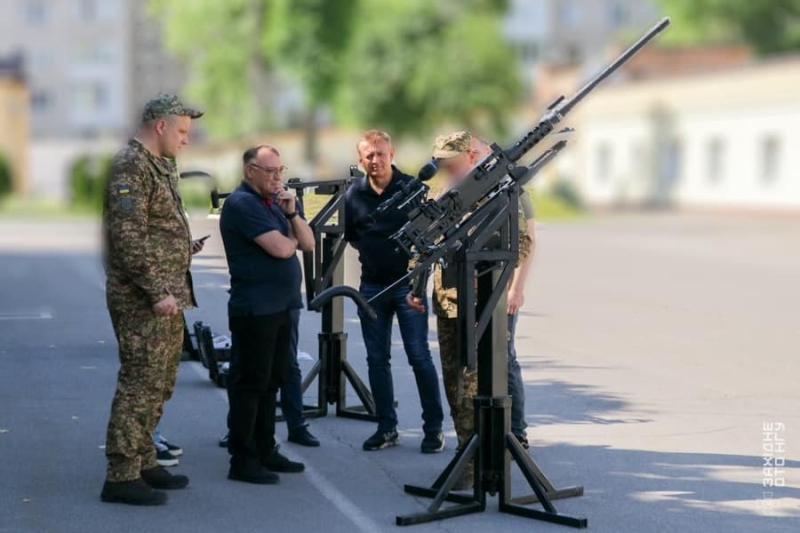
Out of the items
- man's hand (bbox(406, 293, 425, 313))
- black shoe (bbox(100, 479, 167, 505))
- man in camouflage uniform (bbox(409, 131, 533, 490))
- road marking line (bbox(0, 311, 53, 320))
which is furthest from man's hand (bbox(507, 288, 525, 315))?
road marking line (bbox(0, 311, 53, 320))

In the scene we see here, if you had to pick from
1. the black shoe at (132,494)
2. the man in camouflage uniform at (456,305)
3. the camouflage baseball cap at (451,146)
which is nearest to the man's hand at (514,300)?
the man in camouflage uniform at (456,305)

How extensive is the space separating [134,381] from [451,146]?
Answer: 1974 millimetres

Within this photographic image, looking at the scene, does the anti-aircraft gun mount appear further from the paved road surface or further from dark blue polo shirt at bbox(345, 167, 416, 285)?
dark blue polo shirt at bbox(345, 167, 416, 285)

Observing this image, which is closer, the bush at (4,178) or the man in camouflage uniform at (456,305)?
the man in camouflage uniform at (456,305)

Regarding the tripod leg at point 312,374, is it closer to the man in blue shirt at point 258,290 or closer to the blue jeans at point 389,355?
the blue jeans at point 389,355

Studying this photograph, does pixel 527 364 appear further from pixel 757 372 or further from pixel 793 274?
pixel 793 274

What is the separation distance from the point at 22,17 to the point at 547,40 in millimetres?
38536

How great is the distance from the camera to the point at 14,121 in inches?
3137

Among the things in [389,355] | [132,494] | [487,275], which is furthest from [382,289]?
[132,494]

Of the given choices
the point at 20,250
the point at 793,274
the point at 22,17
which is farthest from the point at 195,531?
the point at 22,17

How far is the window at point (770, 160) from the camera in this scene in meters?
54.7

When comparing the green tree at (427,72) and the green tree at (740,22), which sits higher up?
the green tree at (740,22)

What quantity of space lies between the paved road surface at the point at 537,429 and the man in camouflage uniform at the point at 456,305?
0.42m

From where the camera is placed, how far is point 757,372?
1209 cm
